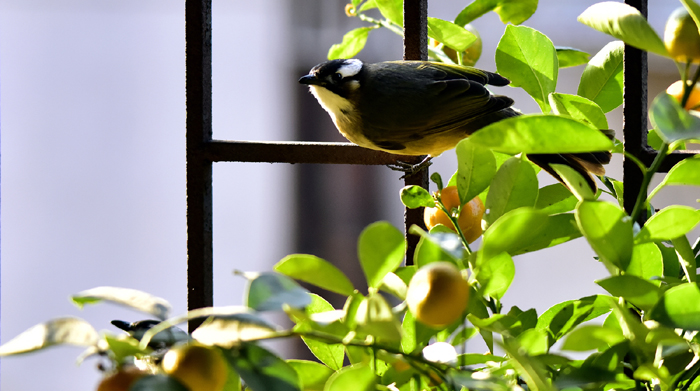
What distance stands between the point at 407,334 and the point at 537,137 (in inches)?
5.4

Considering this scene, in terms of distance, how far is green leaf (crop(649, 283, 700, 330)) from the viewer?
0.82 ft

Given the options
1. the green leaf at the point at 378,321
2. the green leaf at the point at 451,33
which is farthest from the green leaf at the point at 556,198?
the green leaf at the point at 378,321

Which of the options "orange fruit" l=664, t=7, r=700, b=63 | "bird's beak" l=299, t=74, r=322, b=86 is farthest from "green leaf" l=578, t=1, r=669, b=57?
"bird's beak" l=299, t=74, r=322, b=86

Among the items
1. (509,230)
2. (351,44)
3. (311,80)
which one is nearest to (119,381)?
(509,230)

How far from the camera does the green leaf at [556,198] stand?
0.43 meters

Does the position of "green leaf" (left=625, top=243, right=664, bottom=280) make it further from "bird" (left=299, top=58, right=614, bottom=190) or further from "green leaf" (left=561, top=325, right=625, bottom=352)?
"bird" (left=299, top=58, right=614, bottom=190)

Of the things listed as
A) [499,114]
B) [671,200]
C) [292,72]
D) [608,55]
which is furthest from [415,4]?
[671,200]

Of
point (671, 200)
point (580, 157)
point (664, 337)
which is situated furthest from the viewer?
point (671, 200)

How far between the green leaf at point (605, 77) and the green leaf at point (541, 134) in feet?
0.70

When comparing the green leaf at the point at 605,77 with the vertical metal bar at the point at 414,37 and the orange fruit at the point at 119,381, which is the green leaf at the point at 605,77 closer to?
the vertical metal bar at the point at 414,37

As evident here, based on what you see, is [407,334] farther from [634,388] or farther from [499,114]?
[499,114]

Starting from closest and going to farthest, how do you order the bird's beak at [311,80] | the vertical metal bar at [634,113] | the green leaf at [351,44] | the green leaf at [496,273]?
the green leaf at [496,273] → the vertical metal bar at [634,113] → the green leaf at [351,44] → the bird's beak at [311,80]

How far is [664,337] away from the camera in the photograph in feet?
0.79

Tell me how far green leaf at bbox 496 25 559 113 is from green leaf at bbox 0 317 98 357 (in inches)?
12.8
